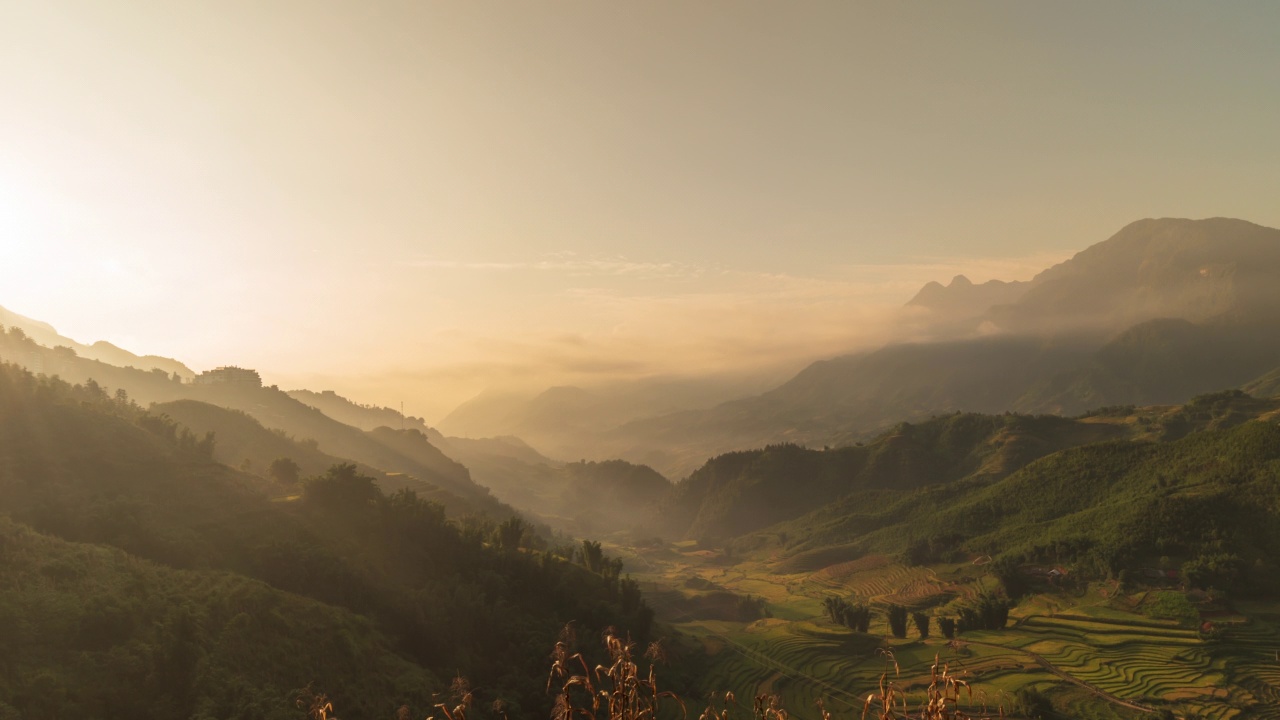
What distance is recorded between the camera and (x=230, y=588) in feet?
156

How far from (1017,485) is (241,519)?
147 metres

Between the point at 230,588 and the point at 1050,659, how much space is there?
8561cm

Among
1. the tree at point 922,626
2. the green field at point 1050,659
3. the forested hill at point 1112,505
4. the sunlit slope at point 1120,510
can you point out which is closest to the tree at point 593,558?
the green field at point 1050,659

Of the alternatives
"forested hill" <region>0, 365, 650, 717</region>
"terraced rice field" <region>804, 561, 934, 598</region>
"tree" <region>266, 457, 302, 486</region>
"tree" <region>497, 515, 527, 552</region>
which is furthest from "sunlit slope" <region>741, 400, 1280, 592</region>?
"tree" <region>266, 457, 302, 486</region>

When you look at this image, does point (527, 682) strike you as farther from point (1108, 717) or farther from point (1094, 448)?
point (1094, 448)

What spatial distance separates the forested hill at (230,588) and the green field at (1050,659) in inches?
769

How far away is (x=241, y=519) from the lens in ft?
205

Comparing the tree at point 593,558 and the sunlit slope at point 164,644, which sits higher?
the sunlit slope at point 164,644

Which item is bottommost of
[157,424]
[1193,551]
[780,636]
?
[780,636]

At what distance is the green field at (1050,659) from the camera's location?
6850cm

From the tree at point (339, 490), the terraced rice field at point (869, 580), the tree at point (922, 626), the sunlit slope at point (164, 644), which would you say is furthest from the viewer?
the terraced rice field at point (869, 580)

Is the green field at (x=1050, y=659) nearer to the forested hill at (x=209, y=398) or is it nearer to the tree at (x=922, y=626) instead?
the tree at (x=922, y=626)

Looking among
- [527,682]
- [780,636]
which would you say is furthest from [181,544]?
[780,636]

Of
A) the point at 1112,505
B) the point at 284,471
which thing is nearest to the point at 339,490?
the point at 284,471
